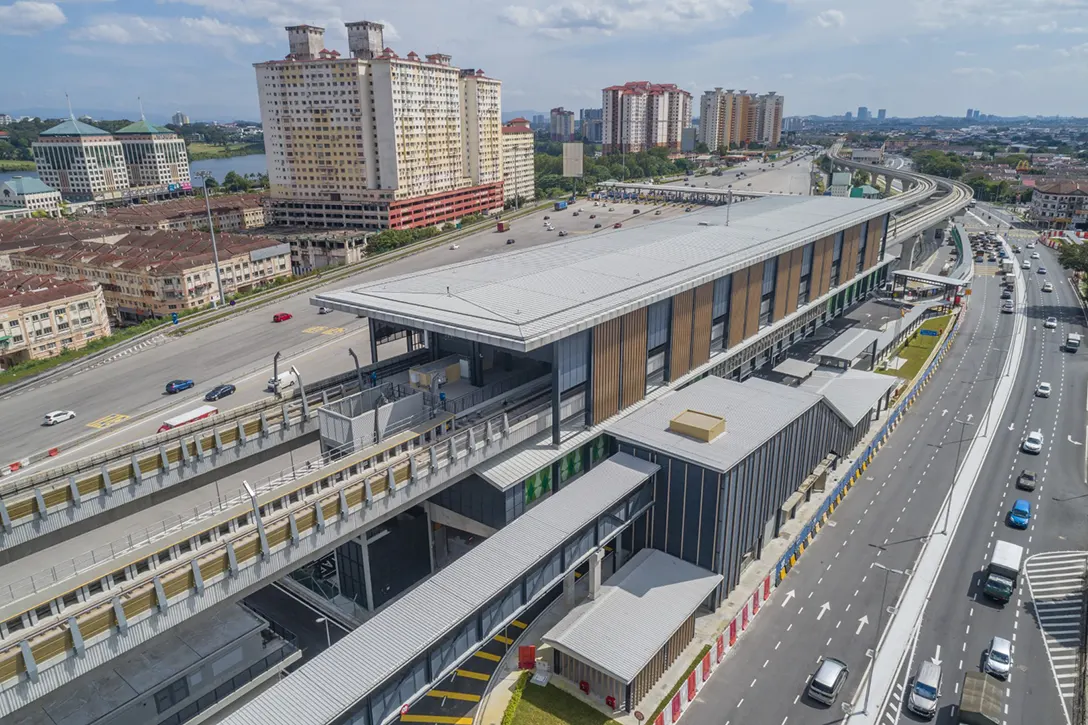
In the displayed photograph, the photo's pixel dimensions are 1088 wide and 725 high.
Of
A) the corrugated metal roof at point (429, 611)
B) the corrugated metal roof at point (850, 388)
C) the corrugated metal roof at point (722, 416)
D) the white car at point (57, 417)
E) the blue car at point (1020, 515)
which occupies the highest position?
the corrugated metal roof at point (722, 416)

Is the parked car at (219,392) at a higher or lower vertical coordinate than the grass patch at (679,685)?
higher

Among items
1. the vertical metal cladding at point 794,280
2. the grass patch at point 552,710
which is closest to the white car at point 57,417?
the grass patch at point 552,710

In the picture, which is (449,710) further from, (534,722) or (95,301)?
(95,301)

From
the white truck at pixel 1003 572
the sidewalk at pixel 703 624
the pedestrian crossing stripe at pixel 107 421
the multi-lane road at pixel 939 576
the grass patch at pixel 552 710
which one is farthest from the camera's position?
the pedestrian crossing stripe at pixel 107 421

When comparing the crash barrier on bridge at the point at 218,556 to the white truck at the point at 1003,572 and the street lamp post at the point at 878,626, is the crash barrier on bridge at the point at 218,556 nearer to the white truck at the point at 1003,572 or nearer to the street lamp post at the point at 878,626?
the street lamp post at the point at 878,626

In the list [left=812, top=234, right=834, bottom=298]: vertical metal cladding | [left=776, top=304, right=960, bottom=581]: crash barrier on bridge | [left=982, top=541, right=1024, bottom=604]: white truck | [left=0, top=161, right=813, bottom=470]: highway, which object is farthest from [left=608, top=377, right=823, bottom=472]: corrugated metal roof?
[left=0, top=161, right=813, bottom=470]: highway

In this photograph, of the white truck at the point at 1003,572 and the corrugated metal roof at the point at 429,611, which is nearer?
the corrugated metal roof at the point at 429,611

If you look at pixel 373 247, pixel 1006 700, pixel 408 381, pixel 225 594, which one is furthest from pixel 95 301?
pixel 1006 700
